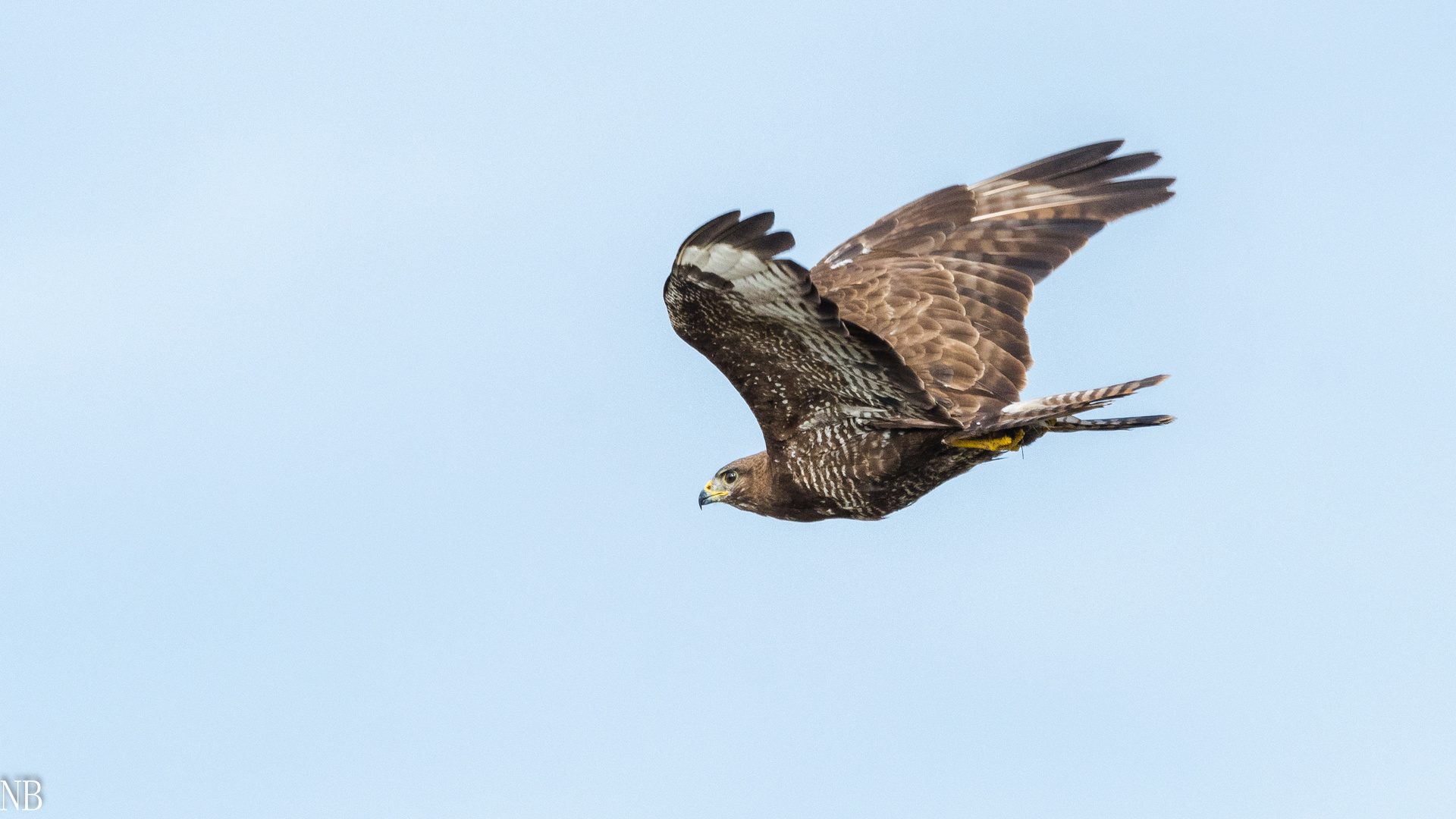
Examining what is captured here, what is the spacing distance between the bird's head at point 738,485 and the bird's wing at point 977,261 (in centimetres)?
125

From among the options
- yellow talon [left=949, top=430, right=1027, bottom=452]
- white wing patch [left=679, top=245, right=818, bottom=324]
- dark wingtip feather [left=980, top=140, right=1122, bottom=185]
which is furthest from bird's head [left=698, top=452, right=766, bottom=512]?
dark wingtip feather [left=980, top=140, right=1122, bottom=185]

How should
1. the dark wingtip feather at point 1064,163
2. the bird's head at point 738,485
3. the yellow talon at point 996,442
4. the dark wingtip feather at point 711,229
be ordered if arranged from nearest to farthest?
the dark wingtip feather at point 711,229 < the yellow talon at point 996,442 < the bird's head at point 738,485 < the dark wingtip feather at point 1064,163

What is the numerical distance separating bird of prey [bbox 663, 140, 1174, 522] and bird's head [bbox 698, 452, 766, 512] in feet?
0.04

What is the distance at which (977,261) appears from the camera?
42.3 feet

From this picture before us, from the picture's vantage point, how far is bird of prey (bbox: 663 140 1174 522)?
999 centimetres

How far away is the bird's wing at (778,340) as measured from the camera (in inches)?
377

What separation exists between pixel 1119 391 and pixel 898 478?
1.88 meters

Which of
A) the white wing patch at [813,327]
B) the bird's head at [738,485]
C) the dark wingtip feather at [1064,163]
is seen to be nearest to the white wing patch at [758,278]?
the white wing patch at [813,327]

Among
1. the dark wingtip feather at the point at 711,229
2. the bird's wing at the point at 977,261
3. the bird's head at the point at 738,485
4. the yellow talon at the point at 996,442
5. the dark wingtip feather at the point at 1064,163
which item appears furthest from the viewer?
the dark wingtip feather at the point at 1064,163

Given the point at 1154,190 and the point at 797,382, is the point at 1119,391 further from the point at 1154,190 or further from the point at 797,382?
the point at 1154,190

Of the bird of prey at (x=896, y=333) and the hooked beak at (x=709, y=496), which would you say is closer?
the bird of prey at (x=896, y=333)

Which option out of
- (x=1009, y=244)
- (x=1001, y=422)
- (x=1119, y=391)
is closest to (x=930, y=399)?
(x=1001, y=422)

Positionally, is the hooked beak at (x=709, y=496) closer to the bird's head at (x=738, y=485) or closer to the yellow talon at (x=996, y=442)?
the bird's head at (x=738, y=485)

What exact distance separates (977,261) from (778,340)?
9.73 feet
